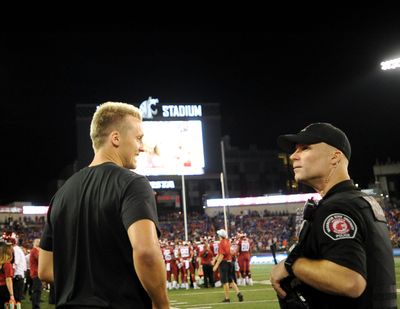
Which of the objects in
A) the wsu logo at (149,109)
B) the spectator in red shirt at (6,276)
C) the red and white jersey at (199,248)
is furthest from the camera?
the wsu logo at (149,109)

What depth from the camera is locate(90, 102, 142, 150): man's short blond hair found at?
3184mm

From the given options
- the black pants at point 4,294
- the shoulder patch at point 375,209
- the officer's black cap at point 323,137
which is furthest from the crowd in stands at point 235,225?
the shoulder patch at point 375,209

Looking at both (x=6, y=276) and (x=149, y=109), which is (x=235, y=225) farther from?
(x=6, y=276)

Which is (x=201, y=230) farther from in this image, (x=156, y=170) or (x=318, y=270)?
(x=318, y=270)

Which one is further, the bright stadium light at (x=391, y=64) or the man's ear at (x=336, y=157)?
the bright stadium light at (x=391, y=64)

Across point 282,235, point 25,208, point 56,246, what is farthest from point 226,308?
point 25,208

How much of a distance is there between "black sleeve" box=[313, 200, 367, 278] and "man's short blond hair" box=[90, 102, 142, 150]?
4.14 feet

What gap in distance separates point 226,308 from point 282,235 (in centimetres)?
3821

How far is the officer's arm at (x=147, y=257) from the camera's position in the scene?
2754 mm

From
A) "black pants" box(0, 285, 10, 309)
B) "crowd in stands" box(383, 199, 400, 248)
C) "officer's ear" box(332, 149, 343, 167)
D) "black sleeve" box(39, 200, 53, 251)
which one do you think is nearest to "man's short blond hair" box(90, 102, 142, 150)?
"black sleeve" box(39, 200, 53, 251)

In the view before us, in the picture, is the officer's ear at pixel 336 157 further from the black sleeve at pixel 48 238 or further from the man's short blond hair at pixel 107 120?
the black sleeve at pixel 48 238

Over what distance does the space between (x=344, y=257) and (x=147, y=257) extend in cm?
95

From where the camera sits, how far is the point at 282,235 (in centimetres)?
5122

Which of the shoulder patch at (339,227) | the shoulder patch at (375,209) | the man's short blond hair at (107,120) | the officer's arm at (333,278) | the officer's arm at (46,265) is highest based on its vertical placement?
the man's short blond hair at (107,120)
